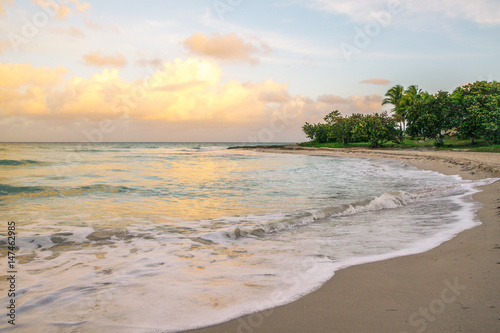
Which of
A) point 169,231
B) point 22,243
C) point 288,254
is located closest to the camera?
point 288,254

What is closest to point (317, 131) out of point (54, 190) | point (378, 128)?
point (378, 128)

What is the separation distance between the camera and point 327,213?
8.95 meters

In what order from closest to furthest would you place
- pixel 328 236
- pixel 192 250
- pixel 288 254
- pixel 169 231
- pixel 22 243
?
pixel 288 254
pixel 192 250
pixel 22 243
pixel 328 236
pixel 169 231

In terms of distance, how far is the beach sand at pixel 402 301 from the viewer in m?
2.79

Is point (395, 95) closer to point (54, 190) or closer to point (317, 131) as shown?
point (317, 131)

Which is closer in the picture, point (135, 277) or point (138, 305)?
point (138, 305)

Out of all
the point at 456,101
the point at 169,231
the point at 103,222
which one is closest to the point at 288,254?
the point at 169,231

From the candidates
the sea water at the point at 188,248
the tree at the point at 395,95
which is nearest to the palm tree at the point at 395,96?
the tree at the point at 395,95

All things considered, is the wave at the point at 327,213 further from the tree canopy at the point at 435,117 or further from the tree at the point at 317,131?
the tree at the point at 317,131

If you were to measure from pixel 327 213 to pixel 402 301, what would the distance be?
574 cm

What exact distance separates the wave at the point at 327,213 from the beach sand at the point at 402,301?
2.92 metres

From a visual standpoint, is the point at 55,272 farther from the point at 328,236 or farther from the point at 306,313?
the point at 328,236

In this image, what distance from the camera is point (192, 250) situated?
5719mm

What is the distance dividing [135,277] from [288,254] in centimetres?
243
